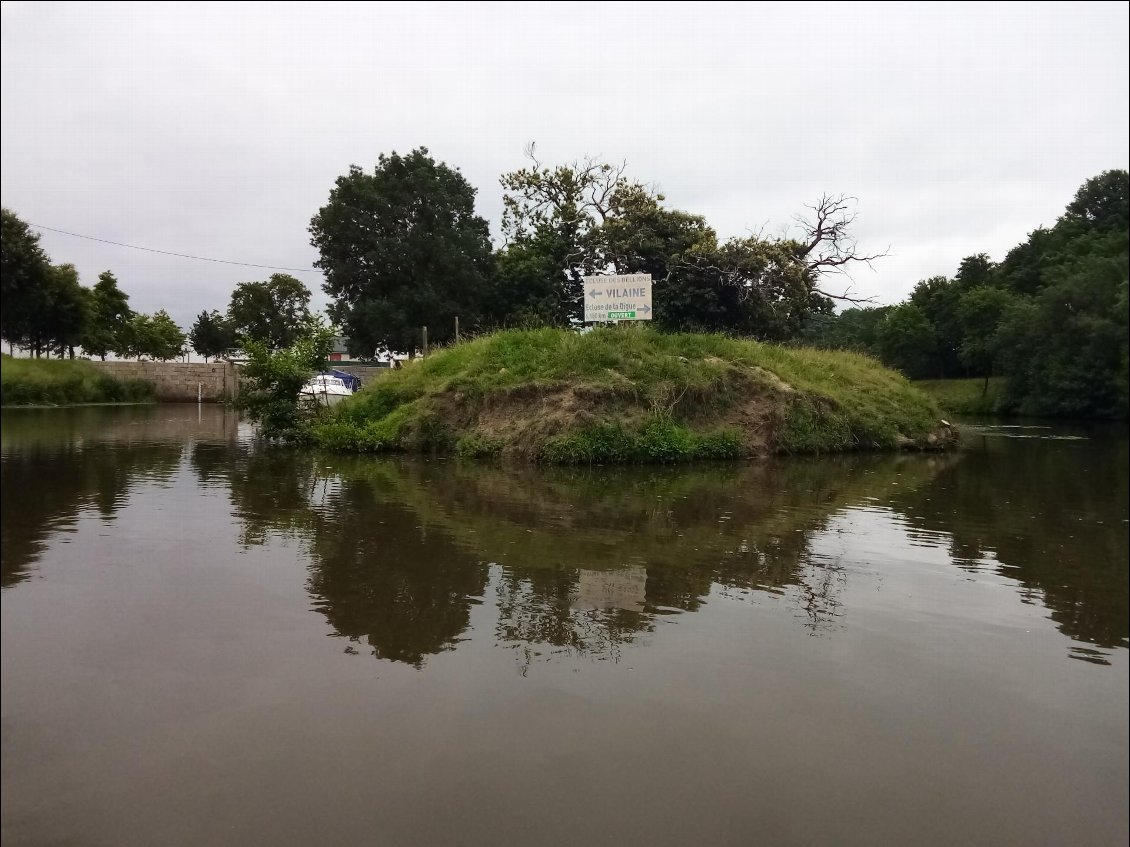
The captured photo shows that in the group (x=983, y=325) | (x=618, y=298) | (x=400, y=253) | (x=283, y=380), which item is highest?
(x=400, y=253)

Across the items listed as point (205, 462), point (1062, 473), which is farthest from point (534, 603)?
point (205, 462)

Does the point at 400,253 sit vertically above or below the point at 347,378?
above

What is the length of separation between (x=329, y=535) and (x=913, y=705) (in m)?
5.02

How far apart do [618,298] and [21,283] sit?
46.3 ft

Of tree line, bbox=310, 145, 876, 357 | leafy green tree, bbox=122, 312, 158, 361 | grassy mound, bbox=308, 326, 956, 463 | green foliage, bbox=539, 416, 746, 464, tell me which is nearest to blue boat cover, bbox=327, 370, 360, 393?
tree line, bbox=310, 145, 876, 357

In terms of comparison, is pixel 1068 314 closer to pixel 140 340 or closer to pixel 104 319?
pixel 104 319

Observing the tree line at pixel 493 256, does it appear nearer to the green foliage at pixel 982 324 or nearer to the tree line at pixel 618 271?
the tree line at pixel 618 271

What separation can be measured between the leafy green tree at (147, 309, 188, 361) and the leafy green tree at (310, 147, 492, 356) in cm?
2479

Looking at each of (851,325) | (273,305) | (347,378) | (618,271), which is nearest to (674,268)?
(618,271)

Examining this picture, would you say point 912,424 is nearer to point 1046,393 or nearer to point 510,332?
point 510,332

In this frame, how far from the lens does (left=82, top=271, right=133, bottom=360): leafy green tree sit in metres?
2.73

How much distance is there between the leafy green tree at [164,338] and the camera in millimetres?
3426

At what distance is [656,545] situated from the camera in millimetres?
6703

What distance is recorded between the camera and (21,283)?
7.96 feet
